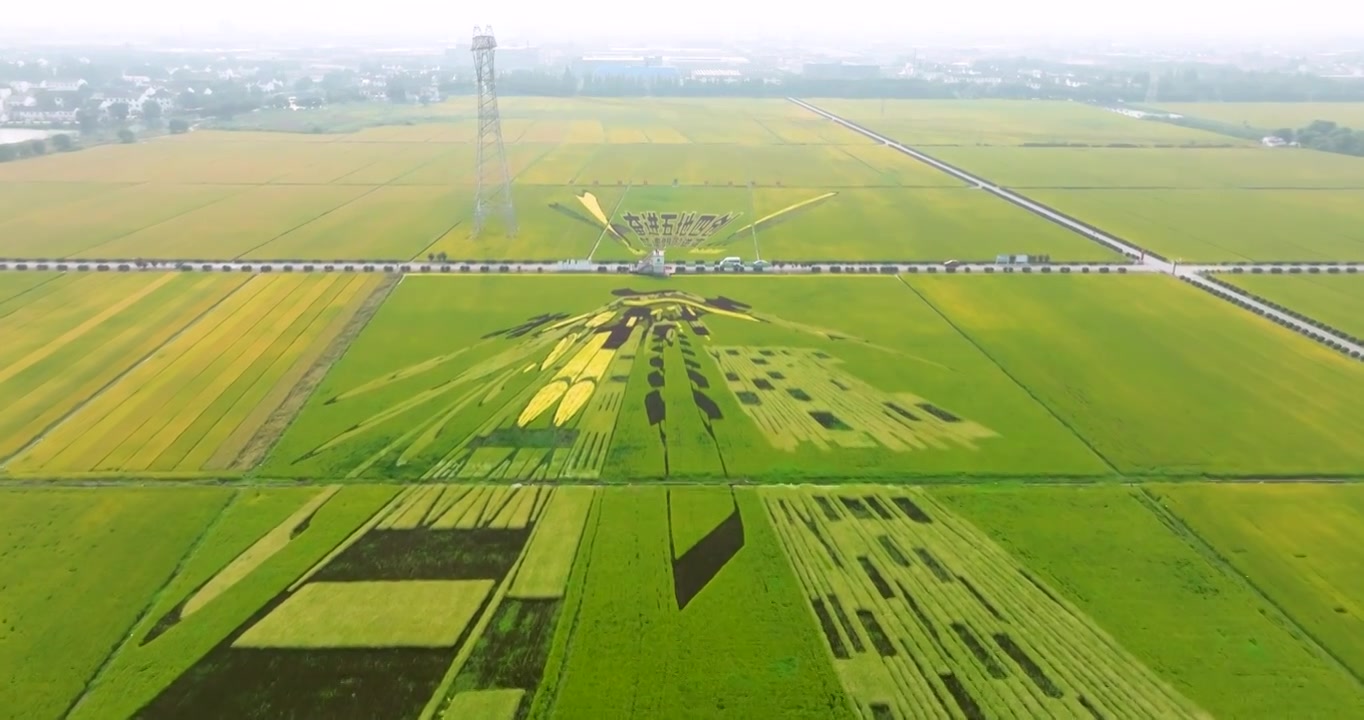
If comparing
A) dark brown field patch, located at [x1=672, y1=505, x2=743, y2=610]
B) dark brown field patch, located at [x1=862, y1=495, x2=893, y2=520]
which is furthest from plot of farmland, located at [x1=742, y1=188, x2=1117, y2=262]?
dark brown field patch, located at [x1=672, y1=505, x2=743, y2=610]

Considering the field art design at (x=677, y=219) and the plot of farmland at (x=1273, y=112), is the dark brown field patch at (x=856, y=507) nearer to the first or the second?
the field art design at (x=677, y=219)

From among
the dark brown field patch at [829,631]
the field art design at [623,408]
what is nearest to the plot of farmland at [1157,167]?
the field art design at [623,408]

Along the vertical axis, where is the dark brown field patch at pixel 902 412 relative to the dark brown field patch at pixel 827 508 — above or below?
above

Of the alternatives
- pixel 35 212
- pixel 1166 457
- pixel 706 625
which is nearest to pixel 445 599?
pixel 706 625

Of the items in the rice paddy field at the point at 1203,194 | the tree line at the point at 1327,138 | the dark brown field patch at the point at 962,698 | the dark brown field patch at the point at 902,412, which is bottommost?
the dark brown field patch at the point at 962,698

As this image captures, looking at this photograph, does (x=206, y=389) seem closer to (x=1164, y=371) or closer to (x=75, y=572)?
(x=75, y=572)

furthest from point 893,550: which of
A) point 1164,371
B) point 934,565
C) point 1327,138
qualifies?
point 1327,138

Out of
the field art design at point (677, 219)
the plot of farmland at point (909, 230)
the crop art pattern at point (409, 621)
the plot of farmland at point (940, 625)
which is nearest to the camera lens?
the crop art pattern at point (409, 621)
